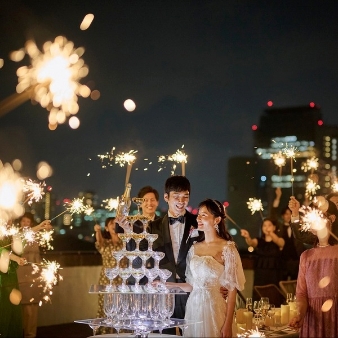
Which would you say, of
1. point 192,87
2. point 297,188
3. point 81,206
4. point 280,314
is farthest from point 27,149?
point 297,188

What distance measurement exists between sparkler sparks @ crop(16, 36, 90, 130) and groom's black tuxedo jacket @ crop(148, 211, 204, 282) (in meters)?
2.04

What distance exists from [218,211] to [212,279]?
0.51 meters

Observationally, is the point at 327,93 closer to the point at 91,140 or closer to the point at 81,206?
the point at 91,140

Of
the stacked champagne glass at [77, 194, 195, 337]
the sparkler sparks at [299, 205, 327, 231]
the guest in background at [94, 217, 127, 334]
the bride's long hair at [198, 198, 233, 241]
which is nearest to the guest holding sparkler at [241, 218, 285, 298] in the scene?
the guest in background at [94, 217, 127, 334]

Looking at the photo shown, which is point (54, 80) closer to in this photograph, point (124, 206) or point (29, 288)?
point (124, 206)

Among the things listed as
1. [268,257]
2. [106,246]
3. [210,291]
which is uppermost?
[106,246]

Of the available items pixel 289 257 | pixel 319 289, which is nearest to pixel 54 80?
pixel 319 289

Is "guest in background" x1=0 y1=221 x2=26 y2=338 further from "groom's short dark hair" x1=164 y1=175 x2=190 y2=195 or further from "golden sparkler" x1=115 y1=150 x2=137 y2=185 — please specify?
"groom's short dark hair" x1=164 y1=175 x2=190 y2=195

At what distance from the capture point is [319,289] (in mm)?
4922

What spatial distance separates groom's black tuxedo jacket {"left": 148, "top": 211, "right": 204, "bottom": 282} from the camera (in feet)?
16.8

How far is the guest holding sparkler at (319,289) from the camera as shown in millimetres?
4887

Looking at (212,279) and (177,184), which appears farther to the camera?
(177,184)

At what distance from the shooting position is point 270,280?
8.48m

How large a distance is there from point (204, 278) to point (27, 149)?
965cm
